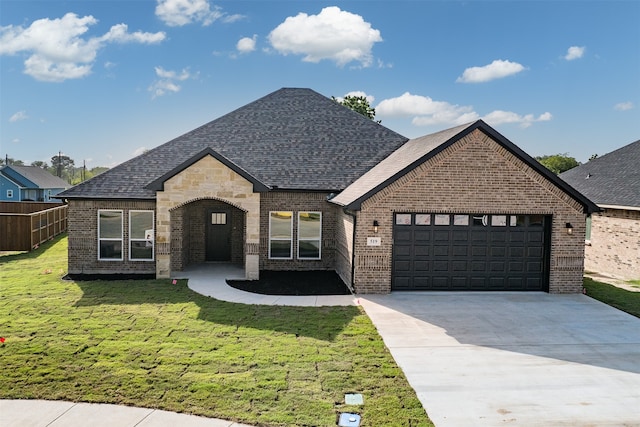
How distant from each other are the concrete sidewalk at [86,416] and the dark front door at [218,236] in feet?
40.9

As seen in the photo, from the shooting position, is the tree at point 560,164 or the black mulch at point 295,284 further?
the tree at point 560,164

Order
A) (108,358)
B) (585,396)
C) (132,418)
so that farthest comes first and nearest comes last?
(108,358) < (585,396) < (132,418)

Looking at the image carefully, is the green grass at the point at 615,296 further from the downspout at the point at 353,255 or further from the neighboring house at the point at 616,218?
the downspout at the point at 353,255

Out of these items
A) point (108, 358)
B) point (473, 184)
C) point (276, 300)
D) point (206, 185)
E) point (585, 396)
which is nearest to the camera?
point (585, 396)

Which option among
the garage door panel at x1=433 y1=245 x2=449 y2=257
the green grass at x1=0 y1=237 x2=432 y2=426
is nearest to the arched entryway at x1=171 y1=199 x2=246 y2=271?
the green grass at x1=0 y1=237 x2=432 y2=426

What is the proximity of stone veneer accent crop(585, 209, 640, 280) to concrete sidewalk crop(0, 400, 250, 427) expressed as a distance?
59.8ft

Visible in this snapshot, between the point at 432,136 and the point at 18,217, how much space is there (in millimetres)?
19345

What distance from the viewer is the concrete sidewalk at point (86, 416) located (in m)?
6.77

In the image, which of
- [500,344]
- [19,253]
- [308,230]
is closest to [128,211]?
[308,230]

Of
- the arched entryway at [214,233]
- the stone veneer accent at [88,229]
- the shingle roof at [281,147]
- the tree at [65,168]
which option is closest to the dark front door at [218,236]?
the arched entryway at [214,233]

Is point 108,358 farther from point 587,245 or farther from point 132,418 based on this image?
point 587,245

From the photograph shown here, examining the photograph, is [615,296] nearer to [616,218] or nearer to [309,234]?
[616,218]

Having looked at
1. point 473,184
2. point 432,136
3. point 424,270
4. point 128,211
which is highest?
point 432,136

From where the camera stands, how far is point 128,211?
17.6m
